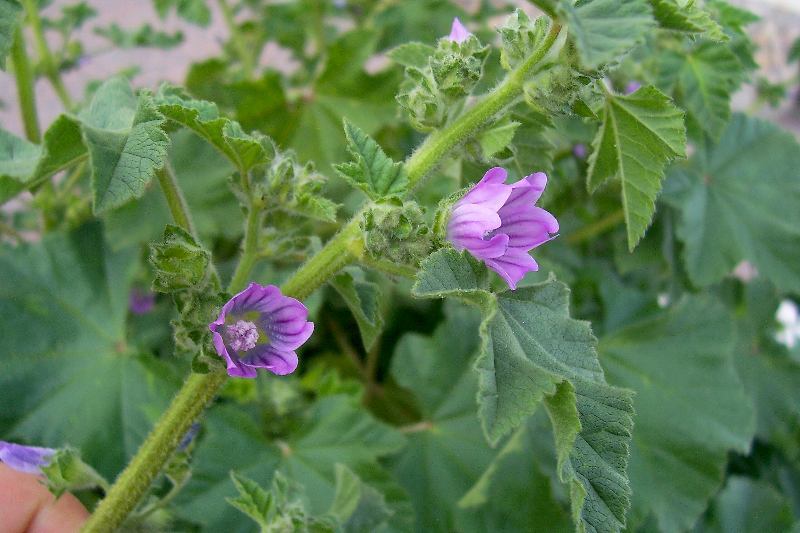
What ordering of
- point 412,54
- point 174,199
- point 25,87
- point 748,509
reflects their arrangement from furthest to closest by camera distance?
point 748,509 < point 25,87 < point 412,54 < point 174,199

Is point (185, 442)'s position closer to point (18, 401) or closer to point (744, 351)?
point (18, 401)

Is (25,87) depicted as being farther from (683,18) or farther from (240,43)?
(683,18)

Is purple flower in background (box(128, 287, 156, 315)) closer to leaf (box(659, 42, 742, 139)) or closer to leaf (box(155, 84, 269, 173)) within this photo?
leaf (box(155, 84, 269, 173))

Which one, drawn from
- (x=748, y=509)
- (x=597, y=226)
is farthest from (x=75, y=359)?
(x=748, y=509)

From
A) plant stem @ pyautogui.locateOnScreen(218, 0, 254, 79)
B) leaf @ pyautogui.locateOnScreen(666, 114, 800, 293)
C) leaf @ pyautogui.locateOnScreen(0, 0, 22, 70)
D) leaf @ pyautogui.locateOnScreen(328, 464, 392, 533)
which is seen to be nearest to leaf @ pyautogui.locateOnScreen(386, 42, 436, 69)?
leaf @ pyautogui.locateOnScreen(0, 0, 22, 70)

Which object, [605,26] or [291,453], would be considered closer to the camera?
[605,26]

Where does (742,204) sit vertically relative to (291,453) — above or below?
below

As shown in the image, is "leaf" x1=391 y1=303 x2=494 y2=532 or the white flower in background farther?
the white flower in background
